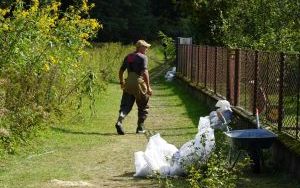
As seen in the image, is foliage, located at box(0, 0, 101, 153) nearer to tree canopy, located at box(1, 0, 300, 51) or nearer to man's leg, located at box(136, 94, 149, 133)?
man's leg, located at box(136, 94, 149, 133)

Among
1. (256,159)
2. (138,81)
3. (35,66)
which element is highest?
(35,66)

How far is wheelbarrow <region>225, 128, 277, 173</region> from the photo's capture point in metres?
7.88

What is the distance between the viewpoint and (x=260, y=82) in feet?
35.5

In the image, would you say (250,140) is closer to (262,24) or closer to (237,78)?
(237,78)

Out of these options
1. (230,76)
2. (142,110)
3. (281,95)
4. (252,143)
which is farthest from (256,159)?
(230,76)

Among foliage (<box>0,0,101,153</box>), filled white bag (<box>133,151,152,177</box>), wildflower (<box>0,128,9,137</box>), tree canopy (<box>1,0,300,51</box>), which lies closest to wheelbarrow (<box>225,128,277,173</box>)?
filled white bag (<box>133,151,152,177</box>)

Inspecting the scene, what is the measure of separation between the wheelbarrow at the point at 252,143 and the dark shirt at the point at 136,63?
4373mm

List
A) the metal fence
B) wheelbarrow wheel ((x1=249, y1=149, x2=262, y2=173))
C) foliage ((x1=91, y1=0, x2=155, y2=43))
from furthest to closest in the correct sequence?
1. foliage ((x1=91, y1=0, x2=155, y2=43))
2. the metal fence
3. wheelbarrow wheel ((x1=249, y1=149, x2=262, y2=173))

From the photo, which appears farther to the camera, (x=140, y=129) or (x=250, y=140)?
(x=140, y=129)

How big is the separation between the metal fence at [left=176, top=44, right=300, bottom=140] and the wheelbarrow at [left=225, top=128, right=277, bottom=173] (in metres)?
0.54

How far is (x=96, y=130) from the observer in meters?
12.5

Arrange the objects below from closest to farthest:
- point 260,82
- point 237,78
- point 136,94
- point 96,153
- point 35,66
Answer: point 96,153 < point 260,82 < point 35,66 < point 136,94 < point 237,78

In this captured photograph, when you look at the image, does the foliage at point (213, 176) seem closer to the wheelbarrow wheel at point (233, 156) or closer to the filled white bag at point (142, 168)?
the wheelbarrow wheel at point (233, 156)

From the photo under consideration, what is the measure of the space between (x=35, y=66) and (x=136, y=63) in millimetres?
1978
